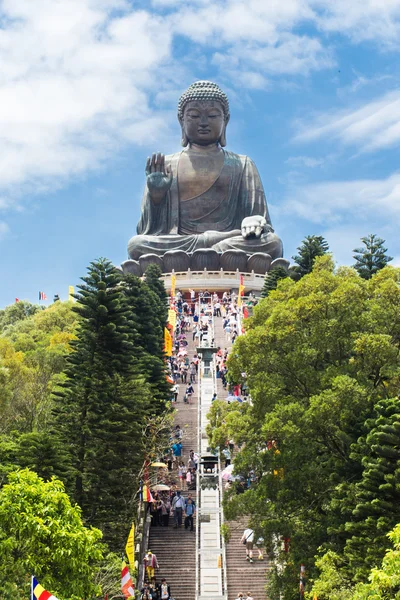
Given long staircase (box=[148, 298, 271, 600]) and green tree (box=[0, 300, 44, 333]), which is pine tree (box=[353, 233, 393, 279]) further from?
green tree (box=[0, 300, 44, 333])

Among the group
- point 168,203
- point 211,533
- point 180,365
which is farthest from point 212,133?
point 211,533

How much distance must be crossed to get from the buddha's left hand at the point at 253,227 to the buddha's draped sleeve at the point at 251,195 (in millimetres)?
2125

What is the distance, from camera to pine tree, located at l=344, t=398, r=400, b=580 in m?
13.6

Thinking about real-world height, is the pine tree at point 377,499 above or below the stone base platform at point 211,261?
below

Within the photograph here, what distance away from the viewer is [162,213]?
48.6 metres

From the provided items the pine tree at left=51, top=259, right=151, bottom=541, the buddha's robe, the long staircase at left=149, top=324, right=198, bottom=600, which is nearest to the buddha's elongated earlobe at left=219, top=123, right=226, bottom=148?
the buddha's robe

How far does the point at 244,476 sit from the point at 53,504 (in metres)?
5.52

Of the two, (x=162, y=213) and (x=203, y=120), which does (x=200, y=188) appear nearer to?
(x=162, y=213)

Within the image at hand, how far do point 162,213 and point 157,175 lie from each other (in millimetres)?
2717

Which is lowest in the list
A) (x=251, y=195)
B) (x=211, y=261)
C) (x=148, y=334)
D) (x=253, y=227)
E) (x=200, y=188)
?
(x=148, y=334)

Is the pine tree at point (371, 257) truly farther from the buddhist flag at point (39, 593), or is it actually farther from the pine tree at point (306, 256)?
the buddhist flag at point (39, 593)

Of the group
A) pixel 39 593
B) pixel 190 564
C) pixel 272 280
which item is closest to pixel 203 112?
pixel 272 280

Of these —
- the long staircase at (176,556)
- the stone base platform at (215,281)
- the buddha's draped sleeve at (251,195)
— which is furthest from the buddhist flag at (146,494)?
the buddha's draped sleeve at (251,195)

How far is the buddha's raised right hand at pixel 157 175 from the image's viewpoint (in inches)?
1826
